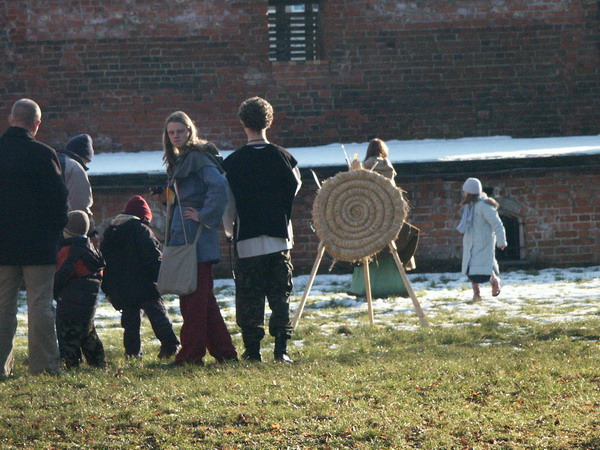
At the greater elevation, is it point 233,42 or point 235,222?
point 233,42

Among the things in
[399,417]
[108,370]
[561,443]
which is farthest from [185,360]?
[561,443]

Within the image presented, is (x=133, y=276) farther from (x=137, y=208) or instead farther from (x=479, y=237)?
(x=479, y=237)

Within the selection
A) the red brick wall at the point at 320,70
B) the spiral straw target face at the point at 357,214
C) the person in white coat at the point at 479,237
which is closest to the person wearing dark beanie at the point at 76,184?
the spiral straw target face at the point at 357,214

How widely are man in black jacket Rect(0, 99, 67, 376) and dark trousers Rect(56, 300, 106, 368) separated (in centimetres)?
47

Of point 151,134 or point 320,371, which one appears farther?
point 151,134

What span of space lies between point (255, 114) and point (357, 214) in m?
2.56

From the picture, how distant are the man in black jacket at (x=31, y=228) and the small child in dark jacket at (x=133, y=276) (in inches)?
42.1

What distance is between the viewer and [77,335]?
320 inches

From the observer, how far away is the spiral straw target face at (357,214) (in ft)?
33.8

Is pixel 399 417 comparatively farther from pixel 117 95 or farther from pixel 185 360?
pixel 117 95

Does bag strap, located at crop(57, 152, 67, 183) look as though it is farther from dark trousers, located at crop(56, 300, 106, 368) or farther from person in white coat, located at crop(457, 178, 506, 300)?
person in white coat, located at crop(457, 178, 506, 300)

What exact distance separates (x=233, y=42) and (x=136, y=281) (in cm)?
793

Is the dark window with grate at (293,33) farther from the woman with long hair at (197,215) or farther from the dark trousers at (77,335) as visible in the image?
the dark trousers at (77,335)

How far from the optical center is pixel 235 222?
8117 mm
